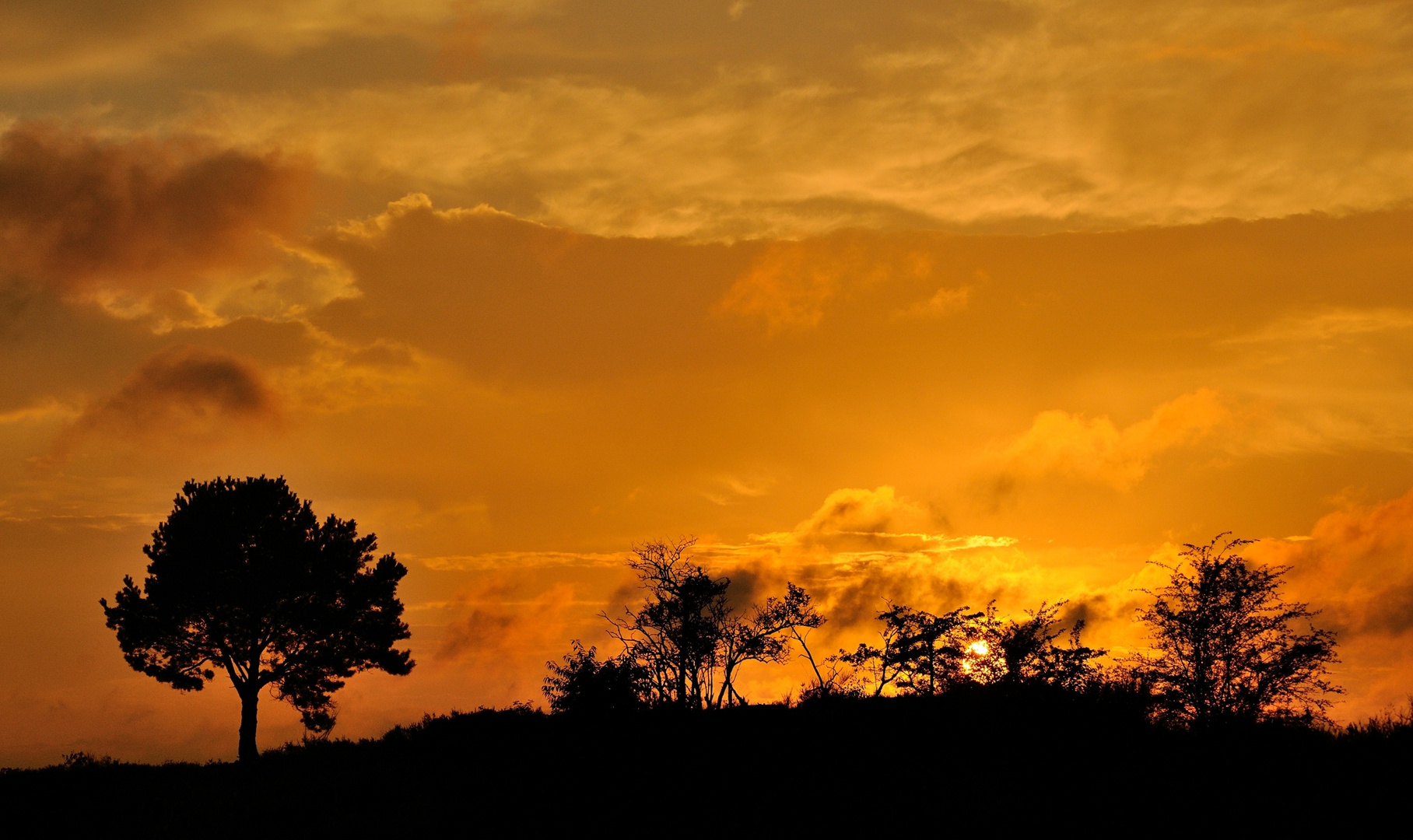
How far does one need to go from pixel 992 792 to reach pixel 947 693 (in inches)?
315

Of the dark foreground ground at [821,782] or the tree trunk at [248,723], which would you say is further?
the tree trunk at [248,723]

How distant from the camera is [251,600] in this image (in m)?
47.6

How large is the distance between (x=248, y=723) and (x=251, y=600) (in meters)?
5.96

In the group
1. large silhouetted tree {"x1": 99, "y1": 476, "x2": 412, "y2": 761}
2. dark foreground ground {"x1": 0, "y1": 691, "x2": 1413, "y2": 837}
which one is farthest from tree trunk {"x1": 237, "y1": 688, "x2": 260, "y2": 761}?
dark foreground ground {"x1": 0, "y1": 691, "x2": 1413, "y2": 837}

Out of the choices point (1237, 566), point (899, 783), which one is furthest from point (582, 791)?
point (1237, 566)

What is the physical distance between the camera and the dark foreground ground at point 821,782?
62.5 ft

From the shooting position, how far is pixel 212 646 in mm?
48125

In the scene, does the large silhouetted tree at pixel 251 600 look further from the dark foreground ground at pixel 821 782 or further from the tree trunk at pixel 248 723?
the dark foreground ground at pixel 821 782

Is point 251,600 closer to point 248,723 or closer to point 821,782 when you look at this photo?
→ point 248,723

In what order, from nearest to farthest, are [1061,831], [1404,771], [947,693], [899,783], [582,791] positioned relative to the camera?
[1061,831], [1404,771], [899,783], [582,791], [947,693]

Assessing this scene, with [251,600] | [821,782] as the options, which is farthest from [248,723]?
[821,782]

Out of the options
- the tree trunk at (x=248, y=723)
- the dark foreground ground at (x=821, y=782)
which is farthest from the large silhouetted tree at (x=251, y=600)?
the dark foreground ground at (x=821, y=782)

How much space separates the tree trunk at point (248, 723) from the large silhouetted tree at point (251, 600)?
0.13ft

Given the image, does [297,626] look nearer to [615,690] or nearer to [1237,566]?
[615,690]
